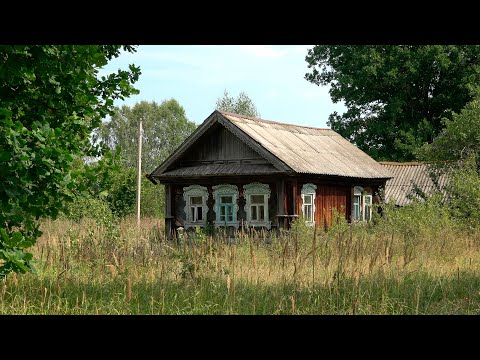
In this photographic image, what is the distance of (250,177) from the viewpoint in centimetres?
1895

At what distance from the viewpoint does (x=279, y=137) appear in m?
20.1

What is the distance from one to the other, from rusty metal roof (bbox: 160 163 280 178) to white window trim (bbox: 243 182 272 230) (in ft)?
1.92

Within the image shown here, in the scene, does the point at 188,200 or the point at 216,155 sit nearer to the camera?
the point at 216,155

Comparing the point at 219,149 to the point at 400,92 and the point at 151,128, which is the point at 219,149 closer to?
the point at 400,92

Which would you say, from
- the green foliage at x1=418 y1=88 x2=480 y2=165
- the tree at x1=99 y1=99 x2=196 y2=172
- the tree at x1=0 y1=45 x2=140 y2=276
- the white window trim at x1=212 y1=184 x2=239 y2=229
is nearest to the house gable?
the white window trim at x1=212 y1=184 x2=239 y2=229

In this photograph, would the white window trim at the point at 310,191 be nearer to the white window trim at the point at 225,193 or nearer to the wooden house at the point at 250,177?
the wooden house at the point at 250,177

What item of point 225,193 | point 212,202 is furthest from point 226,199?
point 212,202

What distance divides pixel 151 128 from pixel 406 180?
97.2 feet

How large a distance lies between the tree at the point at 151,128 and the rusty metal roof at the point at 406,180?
2621 cm

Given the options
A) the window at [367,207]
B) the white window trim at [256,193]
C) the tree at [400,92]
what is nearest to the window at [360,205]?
the window at [367,207]
